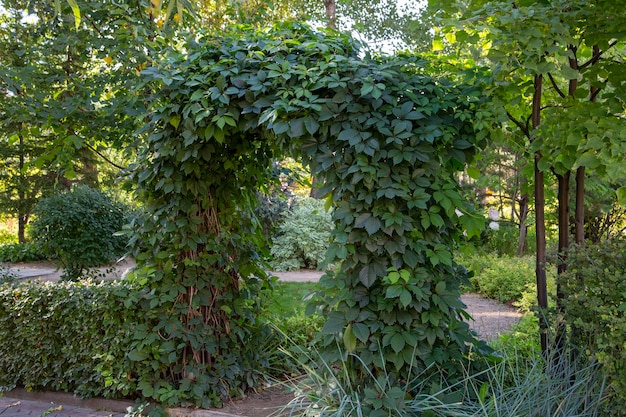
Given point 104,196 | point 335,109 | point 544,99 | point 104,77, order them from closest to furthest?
point 335,109
point 544,99
point 104,77
point 104,196

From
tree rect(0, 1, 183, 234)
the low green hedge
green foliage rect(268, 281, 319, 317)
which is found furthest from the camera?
→ green foliage rect(268, 281, 319, 317)

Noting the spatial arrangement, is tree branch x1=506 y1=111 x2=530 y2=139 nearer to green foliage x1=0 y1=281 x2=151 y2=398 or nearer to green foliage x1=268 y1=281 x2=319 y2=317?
green foliage x1=0 y1=281 x2=151 y2=398

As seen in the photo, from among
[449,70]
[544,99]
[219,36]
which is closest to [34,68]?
[219,36]

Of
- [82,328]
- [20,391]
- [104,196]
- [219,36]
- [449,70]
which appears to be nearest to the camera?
[449,70]

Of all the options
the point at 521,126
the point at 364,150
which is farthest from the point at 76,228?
the point at 521,126

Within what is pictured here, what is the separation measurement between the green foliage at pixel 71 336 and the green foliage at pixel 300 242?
279 inches

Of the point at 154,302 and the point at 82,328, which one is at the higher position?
the point at 154,302

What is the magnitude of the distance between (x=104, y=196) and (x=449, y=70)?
279 inches

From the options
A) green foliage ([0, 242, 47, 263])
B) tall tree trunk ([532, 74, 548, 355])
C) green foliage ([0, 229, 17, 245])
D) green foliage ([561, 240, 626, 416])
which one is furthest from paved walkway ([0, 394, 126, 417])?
green foliage ([0, 229, 17, 245])

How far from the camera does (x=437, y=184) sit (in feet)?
9.85

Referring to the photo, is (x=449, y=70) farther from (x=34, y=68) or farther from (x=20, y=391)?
(x=20, y=391)

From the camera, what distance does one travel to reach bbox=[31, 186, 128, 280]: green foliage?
8.00m

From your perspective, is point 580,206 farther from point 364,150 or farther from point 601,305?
point 364,150

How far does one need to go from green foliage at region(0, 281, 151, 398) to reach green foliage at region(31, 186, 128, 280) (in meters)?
3.34
